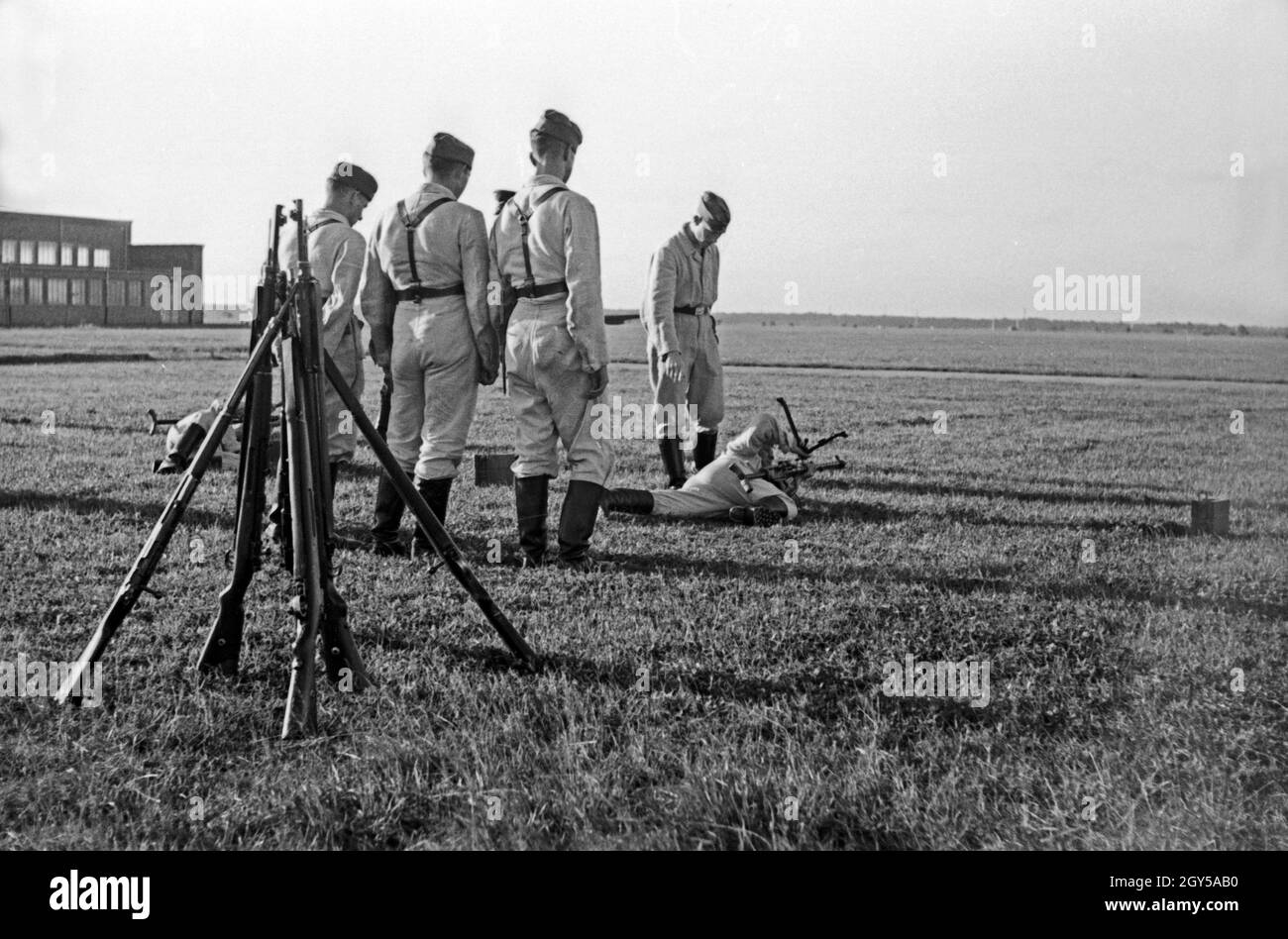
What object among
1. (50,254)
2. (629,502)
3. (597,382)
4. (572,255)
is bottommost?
(629,502)

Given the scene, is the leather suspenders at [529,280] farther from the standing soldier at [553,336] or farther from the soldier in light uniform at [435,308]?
the soldier in light uniform at [435,308]

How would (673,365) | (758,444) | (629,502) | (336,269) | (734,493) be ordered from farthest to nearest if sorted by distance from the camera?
(673,365)
(758,444)
(734,493)
(629,502)
(336,269)

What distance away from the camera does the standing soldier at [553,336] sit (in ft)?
24.4

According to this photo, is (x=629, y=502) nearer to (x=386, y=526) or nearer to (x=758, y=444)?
(x=758, y=444)

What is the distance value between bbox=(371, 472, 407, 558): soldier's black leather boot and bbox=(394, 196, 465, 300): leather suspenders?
3.98ft

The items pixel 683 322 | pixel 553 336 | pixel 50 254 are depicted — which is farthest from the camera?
pixel 50 254

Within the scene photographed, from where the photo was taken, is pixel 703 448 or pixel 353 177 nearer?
pixel 353 177

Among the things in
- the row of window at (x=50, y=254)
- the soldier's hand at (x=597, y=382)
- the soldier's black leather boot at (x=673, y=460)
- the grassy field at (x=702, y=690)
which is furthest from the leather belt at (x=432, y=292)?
the row of window at (x=50, y=254)

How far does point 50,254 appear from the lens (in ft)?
225

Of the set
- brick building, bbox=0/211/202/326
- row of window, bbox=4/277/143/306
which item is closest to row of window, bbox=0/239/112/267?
brick building, bbox=0/211/202/326

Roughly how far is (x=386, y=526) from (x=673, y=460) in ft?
12.2

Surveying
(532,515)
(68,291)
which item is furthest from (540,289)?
(68,291)

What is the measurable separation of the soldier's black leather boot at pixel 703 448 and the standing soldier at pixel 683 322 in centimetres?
32

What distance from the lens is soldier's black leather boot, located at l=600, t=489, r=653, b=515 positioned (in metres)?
9.48
